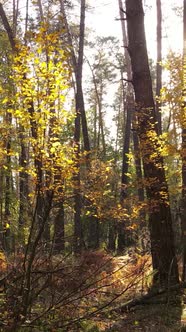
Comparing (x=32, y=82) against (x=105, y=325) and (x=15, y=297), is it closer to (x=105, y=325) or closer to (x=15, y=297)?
(x=15, y=297)

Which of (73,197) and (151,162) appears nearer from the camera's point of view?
(73,197)

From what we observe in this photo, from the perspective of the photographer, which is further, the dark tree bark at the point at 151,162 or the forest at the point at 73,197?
the dark tree bark at the point at 151,162

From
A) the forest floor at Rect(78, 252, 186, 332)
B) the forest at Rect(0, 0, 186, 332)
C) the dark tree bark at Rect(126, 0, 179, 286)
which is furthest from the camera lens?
the dark tree bark at Rect(126, 0, 179, 286)

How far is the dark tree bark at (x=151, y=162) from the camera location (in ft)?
21.8

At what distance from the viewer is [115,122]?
32.2 m

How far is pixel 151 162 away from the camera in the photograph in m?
→ 6.95

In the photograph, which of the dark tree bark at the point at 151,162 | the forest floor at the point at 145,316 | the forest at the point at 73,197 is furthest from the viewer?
the dark tree bark at the point at 151,162

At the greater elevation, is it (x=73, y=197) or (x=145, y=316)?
(x=73, y=197)

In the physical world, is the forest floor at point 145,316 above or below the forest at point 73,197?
below

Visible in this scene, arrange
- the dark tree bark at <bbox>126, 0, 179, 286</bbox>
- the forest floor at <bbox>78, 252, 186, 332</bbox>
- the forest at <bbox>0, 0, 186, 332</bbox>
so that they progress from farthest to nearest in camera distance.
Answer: the dark tree bark at <bbox>126, 0, 179, 286</bbox>, the forest floor at <bbox>78, 252, 186, 332</bbox>, the forest at <bbox>0, 0, 186, 332</bbox>

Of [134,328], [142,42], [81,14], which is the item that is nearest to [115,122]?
[81,14]

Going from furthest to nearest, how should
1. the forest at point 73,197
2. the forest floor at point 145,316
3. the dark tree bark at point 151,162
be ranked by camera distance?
the dark tree bark at point 151,162, the forest floor at point 145,316, the forest at point 73,197

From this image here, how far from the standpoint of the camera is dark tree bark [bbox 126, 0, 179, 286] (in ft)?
21.8

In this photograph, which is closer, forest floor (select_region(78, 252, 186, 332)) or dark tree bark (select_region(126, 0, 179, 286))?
forest floor (select_region(78, 252, 186, 332))
